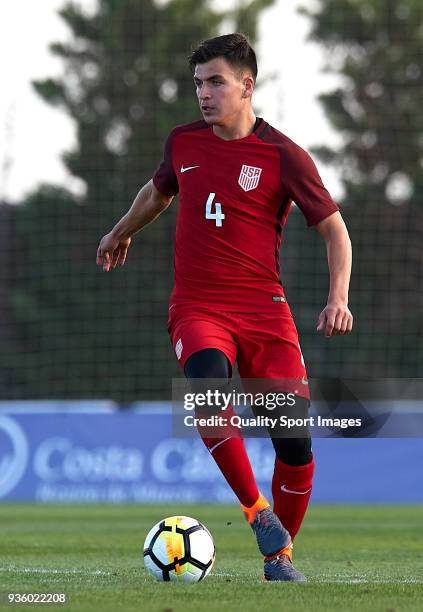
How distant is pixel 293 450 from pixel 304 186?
1231 millimetres

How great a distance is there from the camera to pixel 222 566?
718cm

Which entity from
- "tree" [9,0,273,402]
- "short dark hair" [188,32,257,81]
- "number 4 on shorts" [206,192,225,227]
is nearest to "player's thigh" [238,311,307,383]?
"number 4 on shorts" [206,192,225,227]

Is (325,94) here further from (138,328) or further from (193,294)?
(193,294)

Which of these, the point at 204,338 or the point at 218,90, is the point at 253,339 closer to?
the point at 204,338

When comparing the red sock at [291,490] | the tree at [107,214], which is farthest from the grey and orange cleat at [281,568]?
the tree at [107,214]

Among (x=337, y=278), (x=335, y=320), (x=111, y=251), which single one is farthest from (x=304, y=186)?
(x=111, y=251)

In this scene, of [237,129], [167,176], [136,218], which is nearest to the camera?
[237,129]

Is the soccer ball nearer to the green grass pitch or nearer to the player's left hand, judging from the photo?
the green grass pitch

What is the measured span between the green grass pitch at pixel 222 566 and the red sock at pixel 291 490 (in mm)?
321

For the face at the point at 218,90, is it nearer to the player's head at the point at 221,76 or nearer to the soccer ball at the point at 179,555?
the player's head at the point at 221,76

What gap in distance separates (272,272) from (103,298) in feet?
70.5

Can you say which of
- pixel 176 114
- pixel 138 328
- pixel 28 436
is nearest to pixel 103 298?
pixel 138 328

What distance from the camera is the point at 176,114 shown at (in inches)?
1216

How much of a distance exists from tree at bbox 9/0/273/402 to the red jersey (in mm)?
18501
